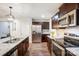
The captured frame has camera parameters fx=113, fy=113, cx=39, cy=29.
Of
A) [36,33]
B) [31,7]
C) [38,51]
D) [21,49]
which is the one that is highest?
[31,7]

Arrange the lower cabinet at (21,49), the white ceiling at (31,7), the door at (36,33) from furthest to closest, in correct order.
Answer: the door at (36,33), the white ceiling at (31,7), the lower cabinet at (21,49)

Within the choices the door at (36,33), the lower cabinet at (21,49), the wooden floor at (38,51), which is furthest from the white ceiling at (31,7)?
the door at (36,33)

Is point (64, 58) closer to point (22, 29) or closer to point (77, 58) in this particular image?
point (77, 58)

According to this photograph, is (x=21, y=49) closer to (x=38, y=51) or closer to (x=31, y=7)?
(x=31, y=7)

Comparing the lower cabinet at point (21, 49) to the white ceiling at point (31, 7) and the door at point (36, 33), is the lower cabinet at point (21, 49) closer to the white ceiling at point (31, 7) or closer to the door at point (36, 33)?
the white ceiling at point (31, 7)

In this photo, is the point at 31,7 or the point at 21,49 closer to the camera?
the point at 21,49

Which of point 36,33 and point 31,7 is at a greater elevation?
point 31,7

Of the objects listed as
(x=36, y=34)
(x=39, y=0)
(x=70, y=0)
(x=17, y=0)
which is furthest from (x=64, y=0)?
(x=36, y=34)

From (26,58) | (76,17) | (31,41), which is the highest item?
(76,17)

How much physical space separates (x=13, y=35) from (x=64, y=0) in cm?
336

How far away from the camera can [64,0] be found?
4.00ft

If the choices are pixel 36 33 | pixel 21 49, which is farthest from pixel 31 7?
pixel 36 33

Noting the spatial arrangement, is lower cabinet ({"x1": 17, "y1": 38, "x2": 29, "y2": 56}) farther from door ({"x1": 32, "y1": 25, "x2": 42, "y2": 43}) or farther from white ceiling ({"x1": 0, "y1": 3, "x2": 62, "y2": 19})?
door ({"x1": 32, "y1": 25, "x2": 42, "y2": 43})

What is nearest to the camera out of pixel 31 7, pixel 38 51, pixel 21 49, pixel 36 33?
pixel 21 49
